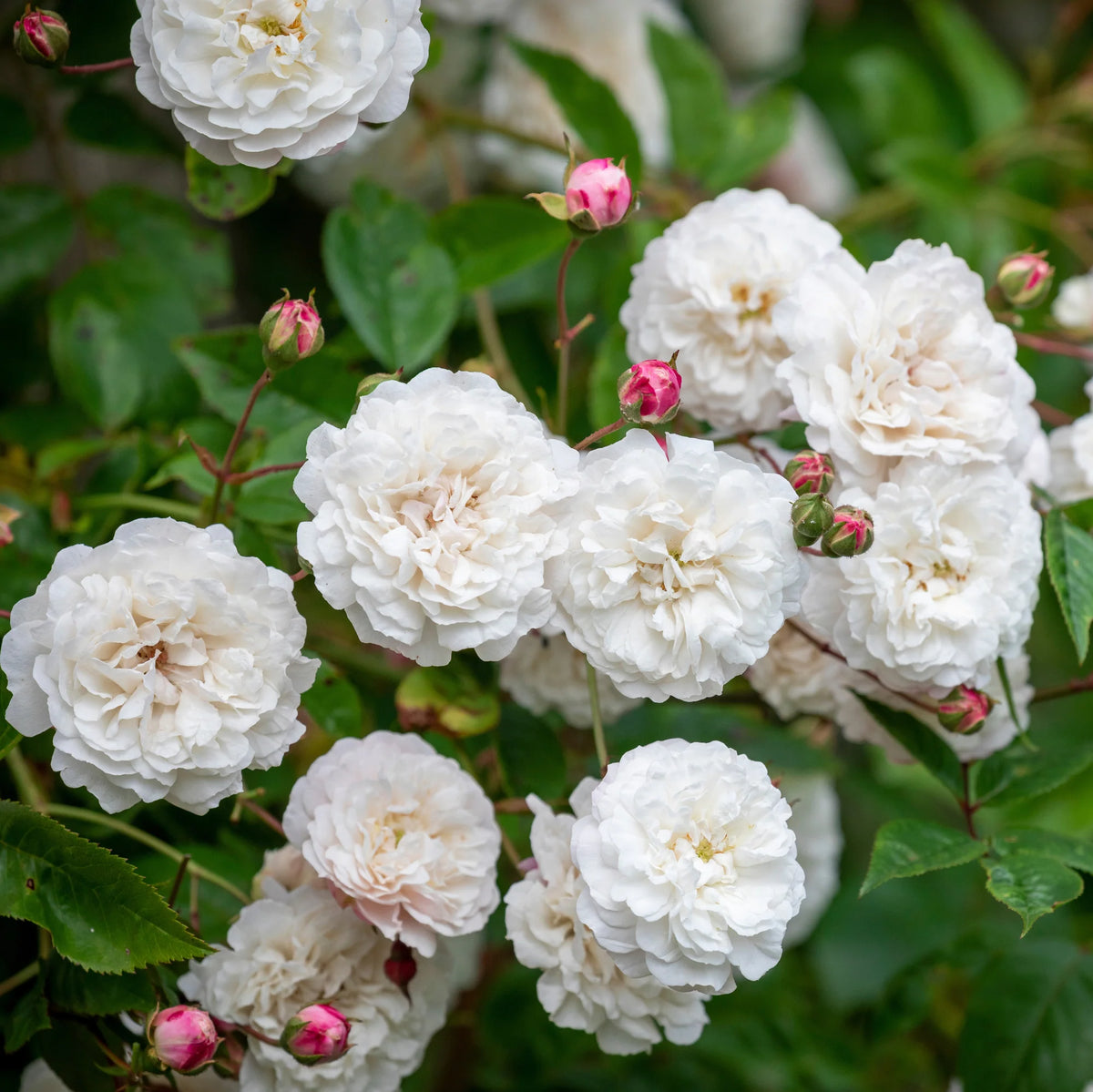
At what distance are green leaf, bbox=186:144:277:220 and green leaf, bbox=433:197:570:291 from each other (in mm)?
188

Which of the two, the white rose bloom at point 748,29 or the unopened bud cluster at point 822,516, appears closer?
the unopened bud cluster at point 822,516

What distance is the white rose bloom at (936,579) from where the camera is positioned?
2.20 feet

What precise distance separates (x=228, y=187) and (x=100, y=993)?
53 centimetres

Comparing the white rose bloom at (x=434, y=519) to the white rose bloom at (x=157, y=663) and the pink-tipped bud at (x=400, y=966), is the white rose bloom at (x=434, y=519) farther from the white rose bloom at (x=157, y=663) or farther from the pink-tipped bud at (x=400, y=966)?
the pink-tipped bud at (x=400, y=966)

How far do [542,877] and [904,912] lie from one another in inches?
35.1

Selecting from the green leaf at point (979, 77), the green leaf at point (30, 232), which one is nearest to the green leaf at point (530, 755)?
the green leaf at point (30, 232)

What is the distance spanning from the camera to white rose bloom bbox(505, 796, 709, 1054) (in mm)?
652

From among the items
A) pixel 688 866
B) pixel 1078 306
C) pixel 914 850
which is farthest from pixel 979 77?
pixel 688 866

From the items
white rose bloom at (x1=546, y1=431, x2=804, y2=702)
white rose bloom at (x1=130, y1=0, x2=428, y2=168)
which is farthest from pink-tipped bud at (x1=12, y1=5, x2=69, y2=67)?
white rose bloom at (x1=546, y1=431, x2=804, y2=702)

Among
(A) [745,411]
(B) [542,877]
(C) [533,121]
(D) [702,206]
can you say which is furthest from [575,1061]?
(C) [533,121]

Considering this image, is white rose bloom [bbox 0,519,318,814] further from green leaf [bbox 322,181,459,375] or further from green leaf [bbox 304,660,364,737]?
green leaf [bbox 322,181,459,375]

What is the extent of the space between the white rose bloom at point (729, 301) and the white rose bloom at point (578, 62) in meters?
0.48

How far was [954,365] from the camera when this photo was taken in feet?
2.32

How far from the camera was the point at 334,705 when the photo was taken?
0.77 m
